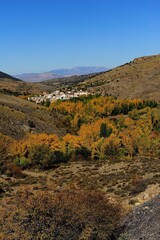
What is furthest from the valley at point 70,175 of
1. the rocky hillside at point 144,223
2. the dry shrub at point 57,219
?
the rocky hillside at point 144,223

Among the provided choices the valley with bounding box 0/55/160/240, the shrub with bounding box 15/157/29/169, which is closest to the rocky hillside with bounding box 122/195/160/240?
the valley with bounding box 0/55/160/240

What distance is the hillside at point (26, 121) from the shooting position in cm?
9669

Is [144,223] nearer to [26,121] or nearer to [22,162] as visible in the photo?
[22,162]

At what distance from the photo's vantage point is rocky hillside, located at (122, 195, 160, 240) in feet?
63.7

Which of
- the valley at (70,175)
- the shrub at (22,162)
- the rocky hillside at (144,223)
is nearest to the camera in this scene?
the valley at (70,175)

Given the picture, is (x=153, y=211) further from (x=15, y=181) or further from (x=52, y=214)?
(x=15, y=181)

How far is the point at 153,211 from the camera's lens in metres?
21.8

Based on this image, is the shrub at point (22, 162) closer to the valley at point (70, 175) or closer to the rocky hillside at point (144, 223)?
the valley at point (70, 175)

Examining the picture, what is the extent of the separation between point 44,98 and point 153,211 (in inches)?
6919

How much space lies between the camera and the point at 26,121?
4149 inches

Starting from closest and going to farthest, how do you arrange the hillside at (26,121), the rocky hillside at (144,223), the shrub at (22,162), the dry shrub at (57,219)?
the dry shrub at (57,219) < the rocky hillside at (144,223) < the shrub at (22,162) < the hillside at (26,121)

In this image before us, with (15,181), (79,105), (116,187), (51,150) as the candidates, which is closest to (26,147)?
(51,150)

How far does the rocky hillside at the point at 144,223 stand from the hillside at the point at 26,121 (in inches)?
2826

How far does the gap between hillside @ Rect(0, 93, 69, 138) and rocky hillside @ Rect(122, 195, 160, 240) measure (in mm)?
71776
